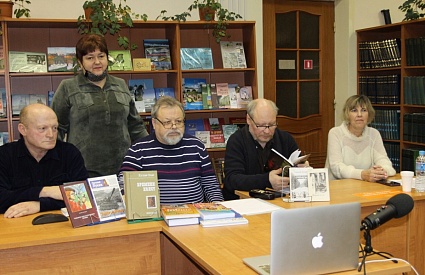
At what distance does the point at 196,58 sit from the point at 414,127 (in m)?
2.35

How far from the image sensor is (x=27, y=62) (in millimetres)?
4387

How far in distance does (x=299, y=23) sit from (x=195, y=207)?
12.5 ft

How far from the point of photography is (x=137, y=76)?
492 centimetres

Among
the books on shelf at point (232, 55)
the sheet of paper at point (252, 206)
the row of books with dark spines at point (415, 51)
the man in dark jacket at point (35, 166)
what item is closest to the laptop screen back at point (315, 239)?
the sheet of paper at point (252, 206)

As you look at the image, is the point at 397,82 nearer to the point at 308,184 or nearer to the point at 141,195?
the point at 308,184

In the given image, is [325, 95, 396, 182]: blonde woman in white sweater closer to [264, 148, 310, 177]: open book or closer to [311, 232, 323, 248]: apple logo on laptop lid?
[264, 148, 310, 177]: open book

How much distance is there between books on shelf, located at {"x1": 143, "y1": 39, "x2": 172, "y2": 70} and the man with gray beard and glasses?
1.90m

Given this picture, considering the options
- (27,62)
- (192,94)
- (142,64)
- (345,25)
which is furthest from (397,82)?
(27,62)

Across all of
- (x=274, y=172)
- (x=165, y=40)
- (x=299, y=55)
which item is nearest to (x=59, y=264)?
(x=274, y=172)

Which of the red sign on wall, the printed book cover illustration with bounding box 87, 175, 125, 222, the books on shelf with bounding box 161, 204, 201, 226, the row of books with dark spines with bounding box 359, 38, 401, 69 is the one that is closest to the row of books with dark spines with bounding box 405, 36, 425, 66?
the row of books with dark spines with bounding box 359, 38, 401, 69

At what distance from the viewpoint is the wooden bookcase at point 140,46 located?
4.41 metres

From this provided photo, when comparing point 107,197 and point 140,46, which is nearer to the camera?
point 107,197

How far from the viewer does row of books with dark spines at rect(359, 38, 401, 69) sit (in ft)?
17.8

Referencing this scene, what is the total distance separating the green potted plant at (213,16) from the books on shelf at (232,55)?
15 cm
